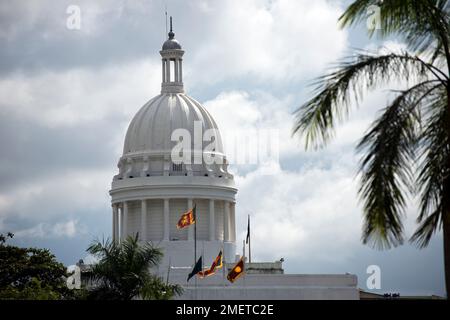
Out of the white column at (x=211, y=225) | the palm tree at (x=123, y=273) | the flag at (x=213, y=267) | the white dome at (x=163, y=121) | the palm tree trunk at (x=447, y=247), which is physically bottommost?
the palm tree trunk at (x=447, y=247)

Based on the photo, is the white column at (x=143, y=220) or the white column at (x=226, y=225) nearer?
the white column at (x=143, y=220)

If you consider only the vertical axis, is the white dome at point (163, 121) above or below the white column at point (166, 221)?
above

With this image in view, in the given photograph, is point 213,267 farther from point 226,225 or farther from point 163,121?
point 163,121

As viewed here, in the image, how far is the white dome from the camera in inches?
5094

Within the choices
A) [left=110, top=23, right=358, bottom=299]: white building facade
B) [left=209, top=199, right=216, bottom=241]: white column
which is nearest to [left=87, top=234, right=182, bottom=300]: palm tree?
[left=110, top=23, right=358, bottom=299]: white building facade

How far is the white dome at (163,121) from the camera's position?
12938cm

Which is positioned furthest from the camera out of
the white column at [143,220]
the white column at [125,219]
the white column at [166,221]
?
the white column at [125,219]

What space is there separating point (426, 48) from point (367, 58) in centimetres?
137

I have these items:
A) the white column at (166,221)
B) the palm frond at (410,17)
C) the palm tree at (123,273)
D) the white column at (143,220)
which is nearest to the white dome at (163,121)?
the white column at (143,220)

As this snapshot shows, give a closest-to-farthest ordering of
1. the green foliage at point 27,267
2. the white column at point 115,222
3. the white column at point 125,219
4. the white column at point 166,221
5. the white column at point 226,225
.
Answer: the green foliage at point 27,267 < the white column at point 166,221 < the white column at point 125,219 < the white column at point 226,225 < the white column at point 115,222

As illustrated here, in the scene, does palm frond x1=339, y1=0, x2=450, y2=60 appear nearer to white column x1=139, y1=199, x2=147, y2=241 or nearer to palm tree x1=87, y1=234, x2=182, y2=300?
palm tree x1=87, y1=234, x2=182, y2=300

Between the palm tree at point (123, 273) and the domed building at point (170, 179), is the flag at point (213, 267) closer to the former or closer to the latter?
the domed building at point (170, 179)

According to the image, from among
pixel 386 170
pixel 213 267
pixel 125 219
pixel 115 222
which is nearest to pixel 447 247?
pixel 386 170
